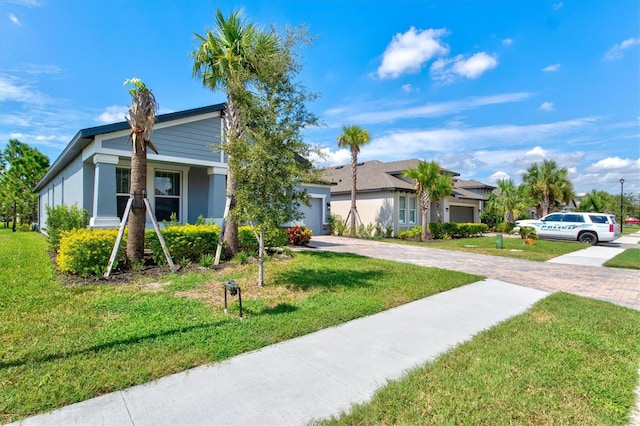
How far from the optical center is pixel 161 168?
12570mm

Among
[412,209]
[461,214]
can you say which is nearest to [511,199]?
[461,214]

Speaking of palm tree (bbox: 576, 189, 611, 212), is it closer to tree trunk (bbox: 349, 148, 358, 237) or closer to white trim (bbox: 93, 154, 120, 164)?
tree trunk (bbox: 349, 148, 358, 237)

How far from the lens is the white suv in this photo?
1741 cm

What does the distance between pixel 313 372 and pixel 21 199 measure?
33503 millimetres

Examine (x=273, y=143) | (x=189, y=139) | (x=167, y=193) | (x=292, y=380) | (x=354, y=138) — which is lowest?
(x=292, y=380)

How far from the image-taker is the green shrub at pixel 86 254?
22.6 ft

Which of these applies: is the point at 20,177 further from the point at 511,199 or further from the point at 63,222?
the point at 511,199

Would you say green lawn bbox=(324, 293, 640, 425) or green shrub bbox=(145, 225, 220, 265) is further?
green shrub bbox=(145, 225, 220, 265)

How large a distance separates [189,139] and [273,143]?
693cm

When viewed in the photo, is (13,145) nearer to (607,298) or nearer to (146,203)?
(146,203)

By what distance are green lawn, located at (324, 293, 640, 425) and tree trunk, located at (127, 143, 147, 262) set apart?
6.86 metres

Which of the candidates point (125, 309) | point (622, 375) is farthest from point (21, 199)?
point (622, 375)

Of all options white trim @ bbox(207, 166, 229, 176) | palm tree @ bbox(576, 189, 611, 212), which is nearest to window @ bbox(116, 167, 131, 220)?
white trim @ bbox(207, 166, 229, 176)

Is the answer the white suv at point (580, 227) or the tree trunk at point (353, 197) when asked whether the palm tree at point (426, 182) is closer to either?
the tree trunk at point (353, 197)
